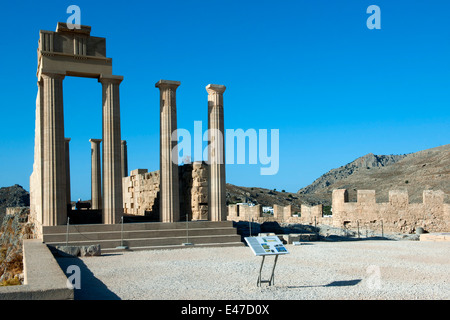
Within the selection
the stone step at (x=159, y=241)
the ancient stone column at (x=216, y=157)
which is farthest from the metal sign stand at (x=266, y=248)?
the ancient stone column at (x=216, y=157)

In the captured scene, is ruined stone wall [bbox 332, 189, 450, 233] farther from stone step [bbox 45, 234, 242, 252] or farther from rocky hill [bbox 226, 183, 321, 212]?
rocky hill [bbox 226, 183, 321, 212]

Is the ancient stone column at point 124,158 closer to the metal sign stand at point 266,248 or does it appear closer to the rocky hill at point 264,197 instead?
the metal sign stand at point 266,248

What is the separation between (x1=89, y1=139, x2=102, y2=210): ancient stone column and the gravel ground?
35.3ft

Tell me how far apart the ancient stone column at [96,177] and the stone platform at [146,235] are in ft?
29.4

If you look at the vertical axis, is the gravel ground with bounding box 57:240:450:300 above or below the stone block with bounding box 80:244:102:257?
below

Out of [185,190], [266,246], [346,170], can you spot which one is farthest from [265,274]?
[346,170]

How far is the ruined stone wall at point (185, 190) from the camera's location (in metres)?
21.8

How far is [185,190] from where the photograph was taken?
23.1 meters

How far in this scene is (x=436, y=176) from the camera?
53812 millimetres

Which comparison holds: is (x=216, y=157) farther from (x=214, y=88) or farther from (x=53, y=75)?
(x=53, y=75)

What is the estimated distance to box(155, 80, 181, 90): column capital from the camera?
19188 millimetres

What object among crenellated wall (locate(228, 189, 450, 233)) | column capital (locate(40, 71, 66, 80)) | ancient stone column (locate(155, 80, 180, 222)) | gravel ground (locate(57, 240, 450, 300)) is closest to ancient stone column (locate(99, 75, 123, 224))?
column capital (locate(40, 71, 66, 80))
